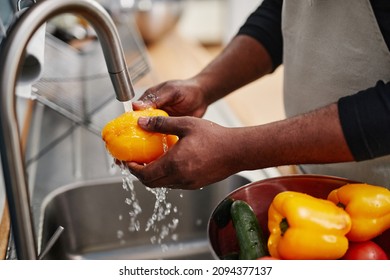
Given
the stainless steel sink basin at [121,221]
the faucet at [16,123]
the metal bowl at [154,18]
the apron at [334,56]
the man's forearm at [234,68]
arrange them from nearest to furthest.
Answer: the faucet at [16,123] < the apron at [334,56] < the man's forearm at [234,68] < the stainless steel sink basin at [121,221] < the metal bowl at [154,18]

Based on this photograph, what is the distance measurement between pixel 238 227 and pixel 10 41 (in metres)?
0.37

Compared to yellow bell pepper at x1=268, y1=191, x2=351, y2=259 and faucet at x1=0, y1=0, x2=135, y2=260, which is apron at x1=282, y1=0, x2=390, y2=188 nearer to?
yellow bell pepper at x1=268, y1=191, x2=351, y2=259

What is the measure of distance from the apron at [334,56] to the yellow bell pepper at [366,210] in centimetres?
20

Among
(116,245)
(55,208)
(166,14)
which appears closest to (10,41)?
(55,208)

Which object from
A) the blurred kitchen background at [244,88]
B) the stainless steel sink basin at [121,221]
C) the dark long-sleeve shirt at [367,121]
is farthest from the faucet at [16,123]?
the blurred kitchen background at [244,88]

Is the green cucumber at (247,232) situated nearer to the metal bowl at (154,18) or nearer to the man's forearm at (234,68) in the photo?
the man's forearm at (234,68)

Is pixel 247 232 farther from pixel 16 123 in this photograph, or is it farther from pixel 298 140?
pixel 16 123

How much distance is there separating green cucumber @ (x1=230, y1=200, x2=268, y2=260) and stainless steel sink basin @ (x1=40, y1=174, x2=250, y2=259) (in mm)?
436

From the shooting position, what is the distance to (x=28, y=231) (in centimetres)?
49

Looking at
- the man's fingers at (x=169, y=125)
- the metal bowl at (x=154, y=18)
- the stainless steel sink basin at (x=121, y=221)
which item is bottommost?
the stainless steel sink basin at (x=121, y=221)

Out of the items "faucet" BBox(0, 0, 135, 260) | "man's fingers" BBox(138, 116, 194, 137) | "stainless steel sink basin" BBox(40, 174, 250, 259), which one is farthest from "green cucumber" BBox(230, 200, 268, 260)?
"stainless steel sink basin" BBox(40, 174, 250, 259)

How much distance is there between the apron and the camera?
2.52ft

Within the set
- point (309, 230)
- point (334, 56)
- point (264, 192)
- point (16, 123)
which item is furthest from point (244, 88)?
point (16, 123)

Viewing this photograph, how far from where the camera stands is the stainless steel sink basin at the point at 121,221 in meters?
1.12
